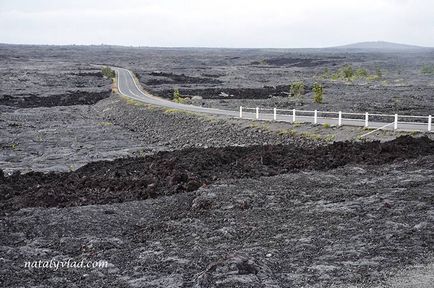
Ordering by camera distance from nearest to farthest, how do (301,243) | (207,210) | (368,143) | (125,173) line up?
(301,243) → (207,210) → (125,173) → (368,143)

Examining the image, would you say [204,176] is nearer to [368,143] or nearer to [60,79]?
[368,143]

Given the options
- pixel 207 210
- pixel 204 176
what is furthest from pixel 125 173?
pixel 207 210

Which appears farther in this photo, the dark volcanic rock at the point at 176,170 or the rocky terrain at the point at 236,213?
the dark volcanic rock at the point at 176,170

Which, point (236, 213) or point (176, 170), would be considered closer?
point (236, 213)

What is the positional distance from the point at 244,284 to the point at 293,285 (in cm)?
111

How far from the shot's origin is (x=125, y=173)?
26031 millimetres

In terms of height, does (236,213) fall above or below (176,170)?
above

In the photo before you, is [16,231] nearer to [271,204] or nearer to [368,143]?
[271,204]

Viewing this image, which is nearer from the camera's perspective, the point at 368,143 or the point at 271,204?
the point at 271,204

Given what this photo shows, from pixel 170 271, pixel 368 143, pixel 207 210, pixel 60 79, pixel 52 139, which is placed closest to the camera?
pixel 170 271

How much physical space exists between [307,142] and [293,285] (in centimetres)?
2102

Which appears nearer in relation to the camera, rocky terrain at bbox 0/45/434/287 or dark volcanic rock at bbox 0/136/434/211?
rocky terrain at bbox 0/45/434/287

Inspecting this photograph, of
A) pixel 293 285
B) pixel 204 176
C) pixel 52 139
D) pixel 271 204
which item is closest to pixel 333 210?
pixel 271 204

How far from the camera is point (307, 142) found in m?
32.6
